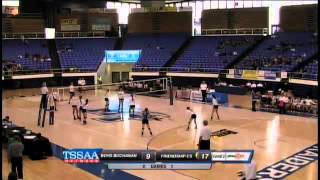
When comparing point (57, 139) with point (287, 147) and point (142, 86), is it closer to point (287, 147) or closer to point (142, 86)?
point (287, 147)

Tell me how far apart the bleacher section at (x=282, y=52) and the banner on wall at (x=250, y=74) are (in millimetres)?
1290

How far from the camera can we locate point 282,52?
4219 centimetres

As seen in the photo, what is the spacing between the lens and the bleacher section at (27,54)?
4572cm

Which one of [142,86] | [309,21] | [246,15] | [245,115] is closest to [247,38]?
[246,15]

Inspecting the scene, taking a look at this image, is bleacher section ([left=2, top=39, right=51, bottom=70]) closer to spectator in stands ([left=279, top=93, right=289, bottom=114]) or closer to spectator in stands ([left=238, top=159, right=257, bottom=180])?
spectator in stands ([left=279, top=93, right=289, bottom=114])

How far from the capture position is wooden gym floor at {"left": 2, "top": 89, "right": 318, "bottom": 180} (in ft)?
53.0

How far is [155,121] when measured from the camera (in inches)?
1028

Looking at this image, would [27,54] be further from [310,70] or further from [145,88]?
[310,70]

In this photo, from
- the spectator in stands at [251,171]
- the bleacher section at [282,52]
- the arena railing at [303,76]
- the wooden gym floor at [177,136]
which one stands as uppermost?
the bleacher section at [282,52]

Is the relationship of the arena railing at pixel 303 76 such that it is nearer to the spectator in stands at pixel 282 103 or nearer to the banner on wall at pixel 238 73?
the banner on wall at pixel 238 73

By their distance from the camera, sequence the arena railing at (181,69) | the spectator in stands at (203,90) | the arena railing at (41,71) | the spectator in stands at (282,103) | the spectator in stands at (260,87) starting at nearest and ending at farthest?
the spectator in stands at (282,103), the spectator in stands at (203,90), the spectator in stands at (260,87), the arena railing at (41,71), the arena railing at (181,69)

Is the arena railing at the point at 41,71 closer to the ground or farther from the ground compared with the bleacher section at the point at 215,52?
closer to the ground
